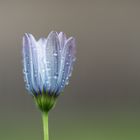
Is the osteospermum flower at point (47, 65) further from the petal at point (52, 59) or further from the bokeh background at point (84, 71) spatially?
the bokeh background at point (84, 71)

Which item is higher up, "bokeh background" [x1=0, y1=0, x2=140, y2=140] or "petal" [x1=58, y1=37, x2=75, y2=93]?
"bokeh background" [x1=0, y1=0, x2=140, y2=140]

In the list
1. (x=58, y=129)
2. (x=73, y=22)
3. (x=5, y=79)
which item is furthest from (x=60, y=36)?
(x=73, y=22)

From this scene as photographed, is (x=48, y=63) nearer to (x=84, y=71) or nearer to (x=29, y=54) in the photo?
(x=29, y=54)

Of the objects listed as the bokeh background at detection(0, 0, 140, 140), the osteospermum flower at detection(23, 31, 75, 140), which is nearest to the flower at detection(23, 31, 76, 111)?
the osteospermum flower at detection(23, 31, 75, 140)

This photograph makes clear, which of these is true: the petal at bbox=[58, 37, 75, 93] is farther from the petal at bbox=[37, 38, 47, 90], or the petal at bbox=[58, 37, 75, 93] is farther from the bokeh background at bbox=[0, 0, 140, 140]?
the bokeh background at bbox=[0, 0, 140, 140]

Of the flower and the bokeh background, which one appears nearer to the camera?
the flower

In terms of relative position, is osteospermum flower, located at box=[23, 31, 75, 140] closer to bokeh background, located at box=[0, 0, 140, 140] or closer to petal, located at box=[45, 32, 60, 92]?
petal, located at box=[45, 32, 60, 92]

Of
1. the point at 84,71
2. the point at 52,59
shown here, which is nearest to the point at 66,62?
the point at 52,59

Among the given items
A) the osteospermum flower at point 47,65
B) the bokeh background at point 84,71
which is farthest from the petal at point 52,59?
the bokeh background at point 84,71

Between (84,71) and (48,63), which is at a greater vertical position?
(84,71)
